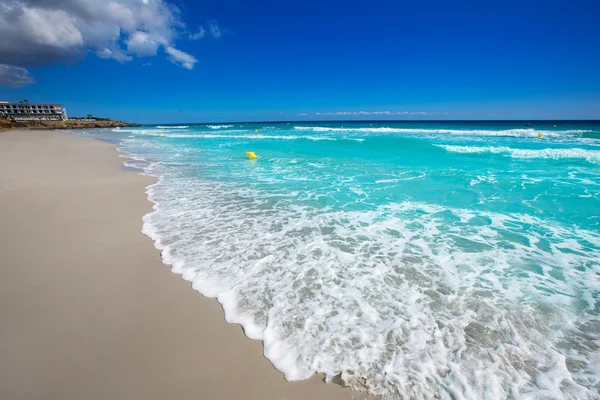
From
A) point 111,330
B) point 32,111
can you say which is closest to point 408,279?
point 111,330

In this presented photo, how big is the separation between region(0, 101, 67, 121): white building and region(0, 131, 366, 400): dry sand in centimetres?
11775

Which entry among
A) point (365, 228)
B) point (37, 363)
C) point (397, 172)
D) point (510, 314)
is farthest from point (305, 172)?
point (37, 363)

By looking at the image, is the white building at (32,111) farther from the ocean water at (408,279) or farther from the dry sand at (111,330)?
the ocean water at (408,279)

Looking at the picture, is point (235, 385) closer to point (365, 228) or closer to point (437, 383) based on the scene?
point (437, 383)

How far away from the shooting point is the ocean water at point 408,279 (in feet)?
8.29

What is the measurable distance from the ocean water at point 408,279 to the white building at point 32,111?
391 ft

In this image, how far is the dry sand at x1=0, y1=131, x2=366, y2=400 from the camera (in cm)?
234

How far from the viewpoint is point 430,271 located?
161 inches

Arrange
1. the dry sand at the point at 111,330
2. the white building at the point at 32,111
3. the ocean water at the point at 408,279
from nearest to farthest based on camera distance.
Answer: the dry sand at the point at 111,330 < the ocean water at the point at 408,279 < the white building at the point at 32,111

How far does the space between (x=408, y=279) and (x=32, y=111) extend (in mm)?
137141

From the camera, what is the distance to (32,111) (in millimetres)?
95000

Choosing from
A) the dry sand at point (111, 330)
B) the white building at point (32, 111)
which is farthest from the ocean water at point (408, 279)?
the white building at point (32, 111)

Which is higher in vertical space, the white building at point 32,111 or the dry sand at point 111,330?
the white building at point 32,111

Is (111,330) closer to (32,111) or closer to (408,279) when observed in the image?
(408,279)
